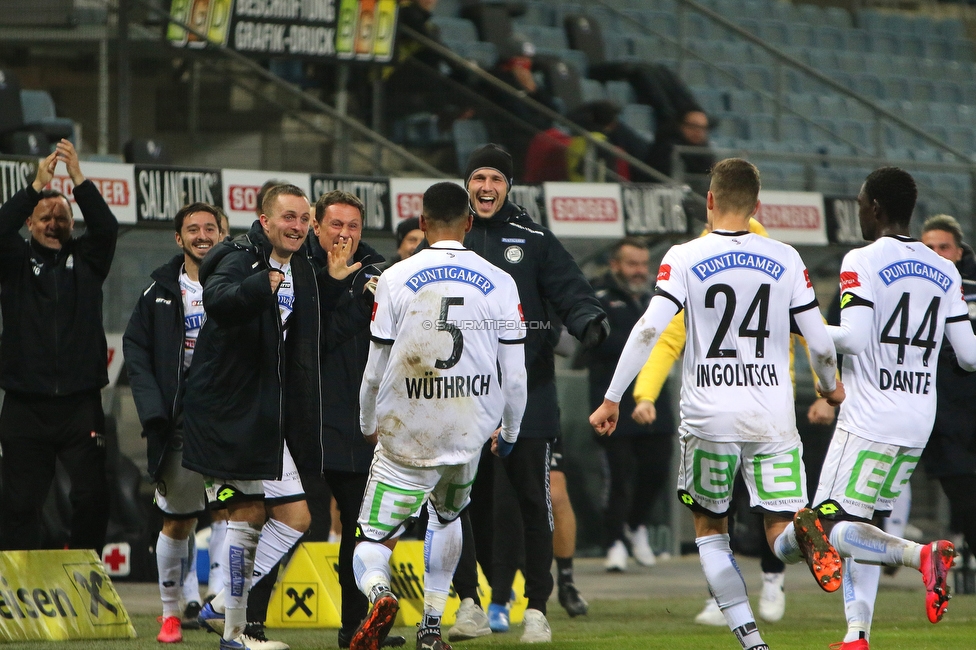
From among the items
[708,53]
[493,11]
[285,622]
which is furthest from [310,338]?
[708,53]

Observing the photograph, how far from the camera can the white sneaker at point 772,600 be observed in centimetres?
793

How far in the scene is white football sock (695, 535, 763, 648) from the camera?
215 inches

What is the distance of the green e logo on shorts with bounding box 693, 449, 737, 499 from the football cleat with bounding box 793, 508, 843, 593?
0.35 meters

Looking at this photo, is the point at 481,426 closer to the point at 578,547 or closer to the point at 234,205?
the point at 234,205

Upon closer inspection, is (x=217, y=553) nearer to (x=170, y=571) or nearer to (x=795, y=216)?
(x=170, y=571)

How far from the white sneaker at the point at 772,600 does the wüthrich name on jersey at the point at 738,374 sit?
2.70m

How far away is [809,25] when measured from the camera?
67.3 feet

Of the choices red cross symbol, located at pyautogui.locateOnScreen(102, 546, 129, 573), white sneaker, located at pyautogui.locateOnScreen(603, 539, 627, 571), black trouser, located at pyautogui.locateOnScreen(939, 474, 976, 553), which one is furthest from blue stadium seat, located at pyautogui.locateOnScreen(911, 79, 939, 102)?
red cross symbol, located at pyautogui.locateOnScreen(102, 546, 129, 573)

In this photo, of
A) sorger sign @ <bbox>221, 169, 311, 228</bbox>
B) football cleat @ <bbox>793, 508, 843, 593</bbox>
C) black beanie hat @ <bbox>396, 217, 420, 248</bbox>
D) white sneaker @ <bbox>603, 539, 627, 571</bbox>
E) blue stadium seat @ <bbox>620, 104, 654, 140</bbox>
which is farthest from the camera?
blue stadium seat @ <bbox>620, 104, 654, 140</bbox>

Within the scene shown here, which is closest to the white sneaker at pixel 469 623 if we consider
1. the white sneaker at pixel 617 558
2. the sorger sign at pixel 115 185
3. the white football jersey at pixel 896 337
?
the white football jersey at pixel 896 337

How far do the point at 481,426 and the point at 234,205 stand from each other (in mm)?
4575

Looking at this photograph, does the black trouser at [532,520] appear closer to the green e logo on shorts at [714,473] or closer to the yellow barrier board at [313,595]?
the yellow barrier board at [313,595]

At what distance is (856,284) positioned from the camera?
20.0ft

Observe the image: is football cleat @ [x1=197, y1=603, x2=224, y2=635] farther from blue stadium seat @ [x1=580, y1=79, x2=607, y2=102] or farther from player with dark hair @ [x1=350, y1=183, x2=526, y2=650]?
blue stadium seat @ [x1=580, y1=79, x2=607, y2=102]
